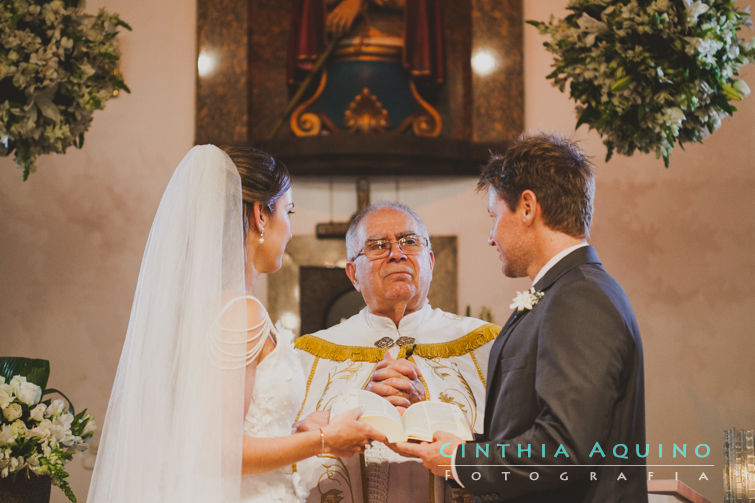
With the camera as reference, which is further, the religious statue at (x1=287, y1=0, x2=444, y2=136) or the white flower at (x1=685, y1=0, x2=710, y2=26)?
the religious statue at (x1=287, y1=0, x2=444, y2=136)

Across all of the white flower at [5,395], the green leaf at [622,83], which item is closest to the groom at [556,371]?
the green leaf at [622,83]

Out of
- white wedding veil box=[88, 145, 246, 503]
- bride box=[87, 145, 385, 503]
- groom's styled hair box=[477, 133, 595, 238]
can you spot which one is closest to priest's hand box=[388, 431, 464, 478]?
bride box=[87, 145, 385, 503]

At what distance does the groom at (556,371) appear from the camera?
2.35 metres

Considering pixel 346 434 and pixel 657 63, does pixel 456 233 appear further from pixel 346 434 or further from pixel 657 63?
pixel 346 434

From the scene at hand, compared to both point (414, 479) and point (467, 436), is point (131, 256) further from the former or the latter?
point (467, 436)

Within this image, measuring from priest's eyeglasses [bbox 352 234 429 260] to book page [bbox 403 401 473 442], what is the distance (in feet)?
3.80

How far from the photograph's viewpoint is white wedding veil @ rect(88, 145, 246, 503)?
8.34 ft

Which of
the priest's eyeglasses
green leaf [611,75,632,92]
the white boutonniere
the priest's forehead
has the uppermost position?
green leaf [611,75,632,92]

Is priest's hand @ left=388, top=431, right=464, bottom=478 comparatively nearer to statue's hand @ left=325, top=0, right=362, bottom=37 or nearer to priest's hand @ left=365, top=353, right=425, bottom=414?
priest's hand @ left=365, top=353, right=425, bottom=414

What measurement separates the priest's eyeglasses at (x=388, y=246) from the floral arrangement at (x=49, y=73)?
1.46 m

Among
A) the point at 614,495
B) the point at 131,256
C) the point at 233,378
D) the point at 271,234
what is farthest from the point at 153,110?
the point at 614,495

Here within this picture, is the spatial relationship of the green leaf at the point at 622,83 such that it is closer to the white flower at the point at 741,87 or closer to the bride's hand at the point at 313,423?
the white flower at the point at 741,87

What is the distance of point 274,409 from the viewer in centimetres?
276

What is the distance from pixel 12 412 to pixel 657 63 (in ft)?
10.1
